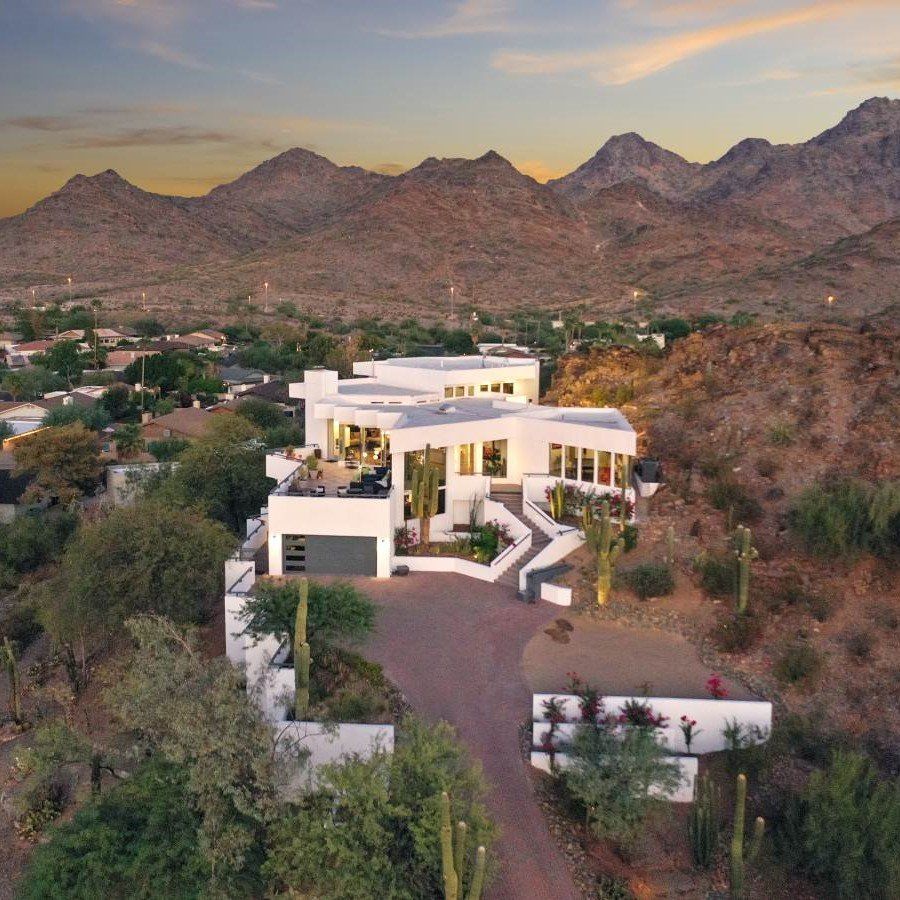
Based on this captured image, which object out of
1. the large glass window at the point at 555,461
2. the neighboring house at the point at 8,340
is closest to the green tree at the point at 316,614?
the large glass window at the point at 555,461

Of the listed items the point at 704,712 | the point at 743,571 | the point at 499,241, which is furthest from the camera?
the point at 499,241

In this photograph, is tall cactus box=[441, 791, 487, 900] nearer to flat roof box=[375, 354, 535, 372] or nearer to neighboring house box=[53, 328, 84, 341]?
flat roof box=[375, 354, 535, 372]

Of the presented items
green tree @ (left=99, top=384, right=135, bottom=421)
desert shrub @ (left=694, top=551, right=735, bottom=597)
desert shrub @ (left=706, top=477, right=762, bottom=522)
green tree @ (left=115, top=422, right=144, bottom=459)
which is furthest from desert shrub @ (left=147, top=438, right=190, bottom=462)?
desert shrub @ (left=694, top=551, right=735, bottom=597)

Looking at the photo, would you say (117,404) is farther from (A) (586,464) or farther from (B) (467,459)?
(A) (586,464)

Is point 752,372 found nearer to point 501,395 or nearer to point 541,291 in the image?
point 501,395

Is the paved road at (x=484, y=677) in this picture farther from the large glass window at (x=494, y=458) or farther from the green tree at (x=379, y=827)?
the large glass window at (x=494, y=458)

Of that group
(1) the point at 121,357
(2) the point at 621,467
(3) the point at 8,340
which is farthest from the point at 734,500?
(3) the point at 8,340
